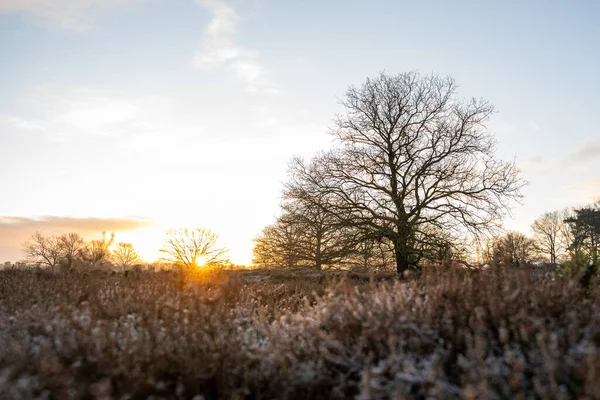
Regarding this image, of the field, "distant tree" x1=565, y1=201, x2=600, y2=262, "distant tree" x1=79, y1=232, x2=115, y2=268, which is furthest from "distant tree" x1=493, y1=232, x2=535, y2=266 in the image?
"distant tree" x1=565, y1=201, x2=600, y2=262

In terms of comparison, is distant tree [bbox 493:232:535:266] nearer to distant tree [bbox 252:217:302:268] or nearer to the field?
the field

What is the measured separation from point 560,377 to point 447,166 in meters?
16.9

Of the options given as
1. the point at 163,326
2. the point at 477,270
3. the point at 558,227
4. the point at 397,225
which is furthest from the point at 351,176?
the point at 558,227

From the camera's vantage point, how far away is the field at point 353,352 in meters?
2.85

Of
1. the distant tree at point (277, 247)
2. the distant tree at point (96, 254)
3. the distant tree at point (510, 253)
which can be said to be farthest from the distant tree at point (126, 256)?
the distant tree at point (510, 253)

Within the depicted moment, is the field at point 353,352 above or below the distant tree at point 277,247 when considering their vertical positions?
below

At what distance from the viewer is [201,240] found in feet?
103

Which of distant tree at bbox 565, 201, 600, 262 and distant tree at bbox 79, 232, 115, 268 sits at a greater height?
distant tree at bbox 565, 201, 600, 262

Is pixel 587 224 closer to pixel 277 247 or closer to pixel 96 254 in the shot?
pixel 277 247

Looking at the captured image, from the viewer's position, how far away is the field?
2.85m

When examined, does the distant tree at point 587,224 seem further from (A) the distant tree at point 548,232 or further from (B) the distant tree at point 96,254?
(B) the distant tree at point 96,254

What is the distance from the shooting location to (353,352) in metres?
3.58

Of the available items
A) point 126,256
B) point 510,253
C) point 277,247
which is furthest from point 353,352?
point 126,256

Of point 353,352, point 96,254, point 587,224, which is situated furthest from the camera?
point 587,224
